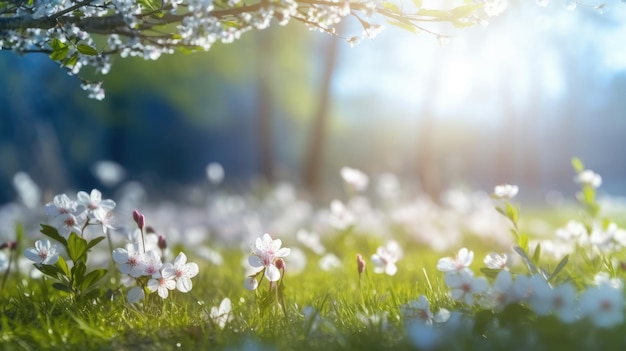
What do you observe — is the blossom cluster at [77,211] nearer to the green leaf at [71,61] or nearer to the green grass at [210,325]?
the green grass at [210,325]

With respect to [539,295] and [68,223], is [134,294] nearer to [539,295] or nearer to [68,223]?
[68,223]

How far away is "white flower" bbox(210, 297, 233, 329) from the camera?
2.91 m

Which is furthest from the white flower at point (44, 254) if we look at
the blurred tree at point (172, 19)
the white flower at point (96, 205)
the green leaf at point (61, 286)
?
the blurred tree at point (172, 19)

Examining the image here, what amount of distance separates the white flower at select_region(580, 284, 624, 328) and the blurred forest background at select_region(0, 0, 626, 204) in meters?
1.30

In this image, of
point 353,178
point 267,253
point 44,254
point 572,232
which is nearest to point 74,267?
point 44,254

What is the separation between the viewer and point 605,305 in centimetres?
209

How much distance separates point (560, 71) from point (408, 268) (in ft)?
35.5

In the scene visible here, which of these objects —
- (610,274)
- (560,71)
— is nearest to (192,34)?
(610,274)

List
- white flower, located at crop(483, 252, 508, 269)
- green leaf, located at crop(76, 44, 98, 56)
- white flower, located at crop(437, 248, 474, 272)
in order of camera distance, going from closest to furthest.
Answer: white flower, located at crop(437, 248, 474, 272) < white flower, located at crop(483, 252, 508, 269) < green leaf, located at crop(76, 44, 98, 56)

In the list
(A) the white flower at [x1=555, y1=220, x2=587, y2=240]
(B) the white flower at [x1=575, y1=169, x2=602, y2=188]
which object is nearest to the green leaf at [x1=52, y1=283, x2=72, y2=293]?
(A) the white flower at [x1=555, y1=220, x2=587, y2=240]

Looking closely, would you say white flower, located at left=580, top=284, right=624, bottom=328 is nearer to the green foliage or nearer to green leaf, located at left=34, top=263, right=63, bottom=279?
the green foliage

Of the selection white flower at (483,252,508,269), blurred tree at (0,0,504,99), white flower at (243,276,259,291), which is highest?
blurred tree at (0,0,504,99)

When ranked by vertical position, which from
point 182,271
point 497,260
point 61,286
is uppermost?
point 497,260

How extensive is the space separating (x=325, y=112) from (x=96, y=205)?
968 centimetres
